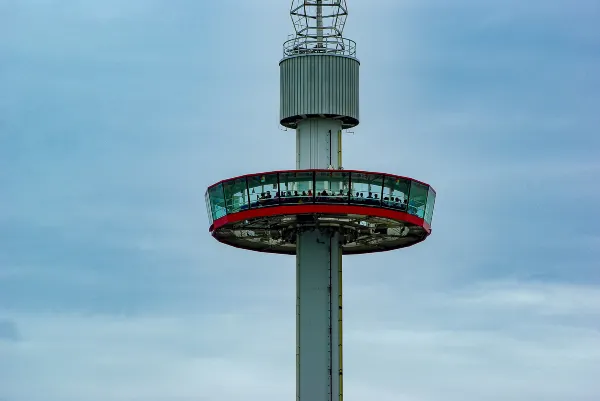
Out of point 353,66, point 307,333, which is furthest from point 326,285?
point 353,66

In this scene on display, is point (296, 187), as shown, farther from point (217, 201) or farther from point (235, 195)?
point (217, 201)

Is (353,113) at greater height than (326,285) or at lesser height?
greater

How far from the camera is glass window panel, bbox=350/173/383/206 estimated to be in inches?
7313

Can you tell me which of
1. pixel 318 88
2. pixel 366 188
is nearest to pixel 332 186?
pixel 366 188

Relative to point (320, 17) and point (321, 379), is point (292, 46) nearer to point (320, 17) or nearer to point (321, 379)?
point (320, 17)

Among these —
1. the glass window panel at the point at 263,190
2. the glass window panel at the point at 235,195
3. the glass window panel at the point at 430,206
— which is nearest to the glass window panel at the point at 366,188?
the glass window panel at the point at 430,206

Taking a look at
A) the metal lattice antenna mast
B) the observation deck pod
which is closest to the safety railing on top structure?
the observation deck pod

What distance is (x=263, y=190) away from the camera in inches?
7347

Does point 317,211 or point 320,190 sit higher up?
point 320,190

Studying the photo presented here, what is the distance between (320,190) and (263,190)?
440 centimetres

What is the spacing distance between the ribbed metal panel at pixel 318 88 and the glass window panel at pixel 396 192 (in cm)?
865

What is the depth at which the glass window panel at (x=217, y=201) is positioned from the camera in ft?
622

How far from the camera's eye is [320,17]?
195750 millimetres

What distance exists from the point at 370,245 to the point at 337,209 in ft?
43.5
